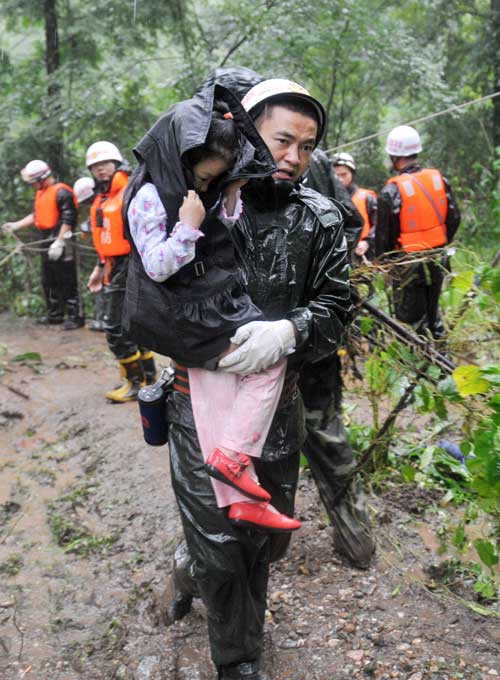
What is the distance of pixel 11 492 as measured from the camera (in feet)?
15.3

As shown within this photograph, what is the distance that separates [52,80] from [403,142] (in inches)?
227

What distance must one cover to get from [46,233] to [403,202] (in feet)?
18.5

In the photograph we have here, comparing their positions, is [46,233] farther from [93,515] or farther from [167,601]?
[167,601]

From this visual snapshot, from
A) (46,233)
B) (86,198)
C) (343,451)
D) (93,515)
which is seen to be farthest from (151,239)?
(46,233)

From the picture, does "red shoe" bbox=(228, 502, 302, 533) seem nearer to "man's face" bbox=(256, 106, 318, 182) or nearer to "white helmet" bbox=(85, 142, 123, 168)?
"man's face" bbox=(256, 106, 318, 182)

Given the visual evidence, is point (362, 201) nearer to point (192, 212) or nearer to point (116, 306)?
point (116, 306)

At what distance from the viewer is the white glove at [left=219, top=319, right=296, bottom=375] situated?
2.05 m

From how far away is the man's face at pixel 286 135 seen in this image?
229cm

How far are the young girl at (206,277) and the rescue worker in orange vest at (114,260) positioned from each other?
376 cm

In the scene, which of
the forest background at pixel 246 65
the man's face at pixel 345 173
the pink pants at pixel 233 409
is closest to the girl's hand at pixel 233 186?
the pink pants at pixel 233 409

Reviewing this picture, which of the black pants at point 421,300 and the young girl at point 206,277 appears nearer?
the young girl at point 206,277

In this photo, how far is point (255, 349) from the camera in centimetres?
205

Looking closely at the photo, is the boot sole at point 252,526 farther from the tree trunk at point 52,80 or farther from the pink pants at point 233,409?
the tree trunk at point 52,80

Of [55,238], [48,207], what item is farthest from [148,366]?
[48,207]
